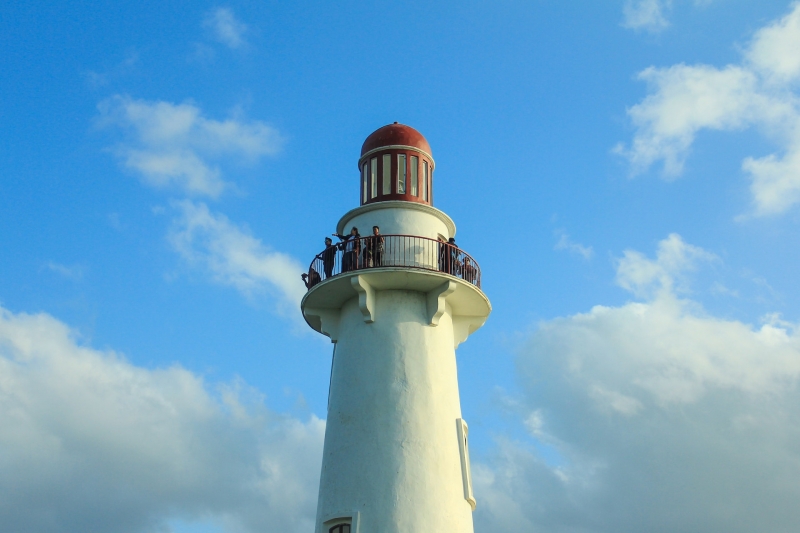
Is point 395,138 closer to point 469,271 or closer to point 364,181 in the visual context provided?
point 364,181

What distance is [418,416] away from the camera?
79.5 feet

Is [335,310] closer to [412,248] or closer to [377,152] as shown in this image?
[412,248]

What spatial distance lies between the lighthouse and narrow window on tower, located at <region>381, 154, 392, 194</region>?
0.03m

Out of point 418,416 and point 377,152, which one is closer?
point 418,416

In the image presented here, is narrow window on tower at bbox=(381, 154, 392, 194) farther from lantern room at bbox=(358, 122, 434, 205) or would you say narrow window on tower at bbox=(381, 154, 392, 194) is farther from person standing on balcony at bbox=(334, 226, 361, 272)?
person standing on balcony at bbox=(334, 226, 361, 272)

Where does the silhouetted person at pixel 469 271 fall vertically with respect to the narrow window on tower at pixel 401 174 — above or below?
below

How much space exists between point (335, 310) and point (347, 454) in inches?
174

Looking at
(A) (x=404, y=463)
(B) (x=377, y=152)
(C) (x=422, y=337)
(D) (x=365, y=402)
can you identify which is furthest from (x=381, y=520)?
(B) (x=377, y=152)

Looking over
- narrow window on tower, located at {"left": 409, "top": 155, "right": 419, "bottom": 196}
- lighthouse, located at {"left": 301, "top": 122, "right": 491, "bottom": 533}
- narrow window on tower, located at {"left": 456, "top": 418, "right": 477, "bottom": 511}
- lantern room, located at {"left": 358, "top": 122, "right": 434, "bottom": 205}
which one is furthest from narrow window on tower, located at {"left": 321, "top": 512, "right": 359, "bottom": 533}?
narrow window on tower, located at {"left": 409, "top": 155, "right": 419, "bottom": 196}

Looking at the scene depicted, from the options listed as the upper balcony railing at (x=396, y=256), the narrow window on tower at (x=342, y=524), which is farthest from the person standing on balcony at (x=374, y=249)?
the narrow window on tower at (x=342, y=524)

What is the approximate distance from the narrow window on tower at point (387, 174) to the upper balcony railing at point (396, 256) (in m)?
1.82

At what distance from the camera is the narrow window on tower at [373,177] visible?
27469 millimetres

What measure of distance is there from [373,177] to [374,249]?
2.89 m

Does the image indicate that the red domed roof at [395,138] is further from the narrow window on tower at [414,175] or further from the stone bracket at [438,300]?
the stone bracket at [438,300]
